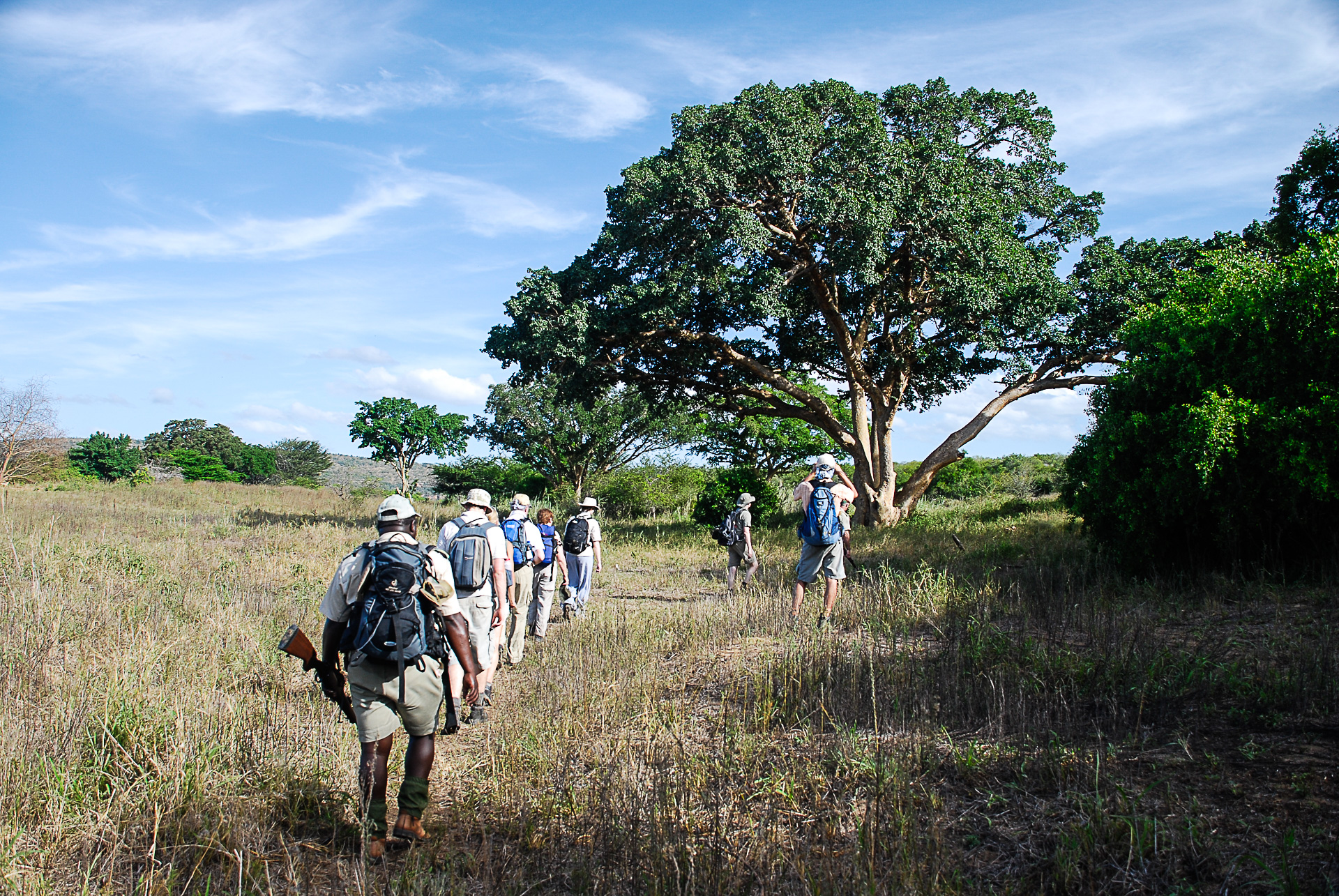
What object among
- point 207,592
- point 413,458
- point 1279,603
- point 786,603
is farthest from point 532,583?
point 413,458

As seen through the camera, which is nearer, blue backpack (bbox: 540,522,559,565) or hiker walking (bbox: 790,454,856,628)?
hiker walking (bbox: 790,454,856,628)

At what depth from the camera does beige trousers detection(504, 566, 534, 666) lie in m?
7.30

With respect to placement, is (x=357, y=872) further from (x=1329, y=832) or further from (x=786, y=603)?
(x=786, y=603)

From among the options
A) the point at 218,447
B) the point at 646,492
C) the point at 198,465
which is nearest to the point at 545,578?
the point at 646,492

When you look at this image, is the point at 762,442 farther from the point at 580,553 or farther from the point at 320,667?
the point at 320,667

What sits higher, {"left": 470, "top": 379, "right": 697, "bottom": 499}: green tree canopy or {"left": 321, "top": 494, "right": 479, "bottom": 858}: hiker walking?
{"left": 470, "top": 379, "right": 697, "bottom": 499}: green tree canopy

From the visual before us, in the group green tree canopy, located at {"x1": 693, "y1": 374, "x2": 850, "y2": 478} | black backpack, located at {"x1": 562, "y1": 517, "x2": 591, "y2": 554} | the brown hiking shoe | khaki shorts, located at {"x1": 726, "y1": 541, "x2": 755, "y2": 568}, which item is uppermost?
green tree canopy, located at {"x1": 693, "y1": 374, "x2": 850, "y2": 478}

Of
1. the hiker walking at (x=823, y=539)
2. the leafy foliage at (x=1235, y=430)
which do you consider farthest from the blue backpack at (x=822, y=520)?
the leafy foliage at (x=1235, y=430)

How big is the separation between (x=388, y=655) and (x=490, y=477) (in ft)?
145

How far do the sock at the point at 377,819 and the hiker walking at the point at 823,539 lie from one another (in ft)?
15.8

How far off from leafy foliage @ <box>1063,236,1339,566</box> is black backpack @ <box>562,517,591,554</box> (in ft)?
20.0

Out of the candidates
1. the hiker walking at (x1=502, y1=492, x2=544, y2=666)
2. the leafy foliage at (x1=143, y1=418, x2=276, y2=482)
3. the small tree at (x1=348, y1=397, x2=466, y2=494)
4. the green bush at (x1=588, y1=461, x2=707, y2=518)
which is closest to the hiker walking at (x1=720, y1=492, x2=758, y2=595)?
the hiker walking at (x1=502, y1=492, x2=544, y2=666)

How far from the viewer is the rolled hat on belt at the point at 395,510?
385 centimetres

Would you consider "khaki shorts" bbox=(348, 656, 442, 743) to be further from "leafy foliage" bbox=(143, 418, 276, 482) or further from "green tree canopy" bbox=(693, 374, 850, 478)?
"leafy foliage" bbox=(143, 418, 276, 482)
